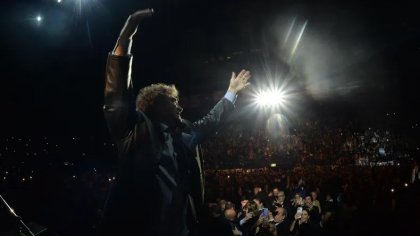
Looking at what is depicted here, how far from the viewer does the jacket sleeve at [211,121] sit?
7.77ft

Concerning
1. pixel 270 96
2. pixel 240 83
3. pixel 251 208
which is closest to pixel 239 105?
pixel 270 96

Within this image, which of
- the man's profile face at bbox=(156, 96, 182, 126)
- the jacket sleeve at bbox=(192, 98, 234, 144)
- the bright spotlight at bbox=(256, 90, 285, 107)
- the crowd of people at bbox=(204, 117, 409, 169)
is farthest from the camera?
the bright spotlight at bbox=(256, 90, 285, 107)

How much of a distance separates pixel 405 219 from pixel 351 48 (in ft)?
30.8

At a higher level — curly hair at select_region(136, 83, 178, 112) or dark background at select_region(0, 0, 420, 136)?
dark background at select_region(0, 0, 420, 136)

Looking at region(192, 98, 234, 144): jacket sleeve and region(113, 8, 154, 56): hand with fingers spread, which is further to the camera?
region(192, 98, 234, 144): jacket sleeve

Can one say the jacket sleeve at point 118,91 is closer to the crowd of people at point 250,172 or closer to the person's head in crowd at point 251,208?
the person's head in crowd at point 251,208

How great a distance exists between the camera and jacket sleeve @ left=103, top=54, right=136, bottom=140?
1734 mm

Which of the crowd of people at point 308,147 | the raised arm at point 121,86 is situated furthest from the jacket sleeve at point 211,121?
the crowd of people at point 308,147

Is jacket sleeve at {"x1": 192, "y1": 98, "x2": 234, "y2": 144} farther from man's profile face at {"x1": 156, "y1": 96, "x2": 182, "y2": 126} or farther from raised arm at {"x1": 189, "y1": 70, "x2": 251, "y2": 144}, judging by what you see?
man's profile face at {"x1": 156, "y1": 96, "x2": 182, "y2": 126}

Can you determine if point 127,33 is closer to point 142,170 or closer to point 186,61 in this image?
point 142,170

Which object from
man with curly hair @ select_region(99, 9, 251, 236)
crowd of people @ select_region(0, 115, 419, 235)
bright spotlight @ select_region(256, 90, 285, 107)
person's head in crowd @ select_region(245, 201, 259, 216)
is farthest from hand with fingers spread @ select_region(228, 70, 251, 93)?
bright spotlight @ select_region(256, 90, 285, 107)

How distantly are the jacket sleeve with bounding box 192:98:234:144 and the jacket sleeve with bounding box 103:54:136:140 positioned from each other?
2.00 feet

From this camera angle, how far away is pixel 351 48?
48.2ft

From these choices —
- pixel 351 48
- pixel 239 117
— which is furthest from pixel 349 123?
pixel 239 117
